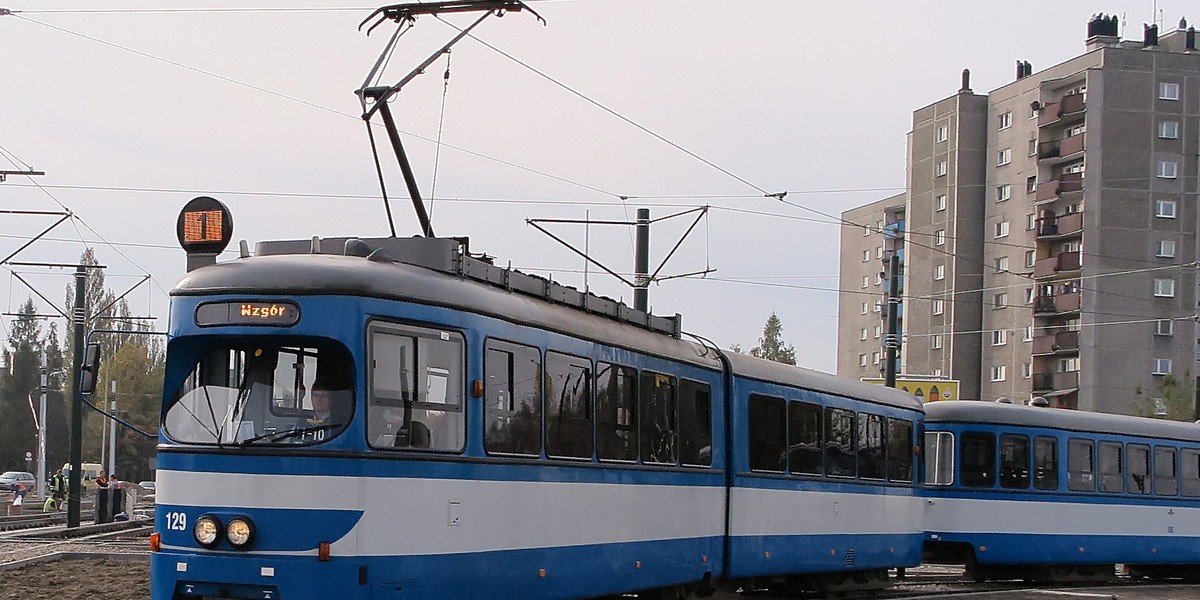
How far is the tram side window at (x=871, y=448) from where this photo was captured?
65.1 feet

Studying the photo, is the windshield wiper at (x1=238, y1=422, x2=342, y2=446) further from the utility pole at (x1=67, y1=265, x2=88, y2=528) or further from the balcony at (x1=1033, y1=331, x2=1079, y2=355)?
the balcony at (x1=1033, y1=331, x2=1079, y2=355)

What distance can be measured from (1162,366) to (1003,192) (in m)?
10.8

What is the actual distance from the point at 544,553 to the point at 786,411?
20.0 ft

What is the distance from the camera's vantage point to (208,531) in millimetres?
10242

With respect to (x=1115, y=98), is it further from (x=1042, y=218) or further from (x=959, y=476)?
(x=959, y=476)

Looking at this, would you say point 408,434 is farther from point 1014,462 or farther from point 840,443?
point 1014,462

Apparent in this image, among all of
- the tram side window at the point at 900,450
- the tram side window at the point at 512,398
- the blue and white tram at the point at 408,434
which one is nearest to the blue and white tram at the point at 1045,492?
the tram side window at the point at 900,450

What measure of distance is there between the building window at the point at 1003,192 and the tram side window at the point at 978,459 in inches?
1850

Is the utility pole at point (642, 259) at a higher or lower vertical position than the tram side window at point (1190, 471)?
higher

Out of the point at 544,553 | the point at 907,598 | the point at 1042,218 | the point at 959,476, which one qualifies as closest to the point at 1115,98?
the point at 1042,218

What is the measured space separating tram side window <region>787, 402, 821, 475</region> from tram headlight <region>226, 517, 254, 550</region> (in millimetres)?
8747

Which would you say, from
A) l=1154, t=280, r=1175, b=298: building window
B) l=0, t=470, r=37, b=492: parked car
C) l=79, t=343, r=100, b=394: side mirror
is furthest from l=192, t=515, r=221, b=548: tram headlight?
l=0, t=470, r=37, b=492: parked car

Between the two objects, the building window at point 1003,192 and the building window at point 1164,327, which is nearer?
the building window at point 1164,327

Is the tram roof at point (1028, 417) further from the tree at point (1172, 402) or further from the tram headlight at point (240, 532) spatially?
the tree at point (1172, 402)
